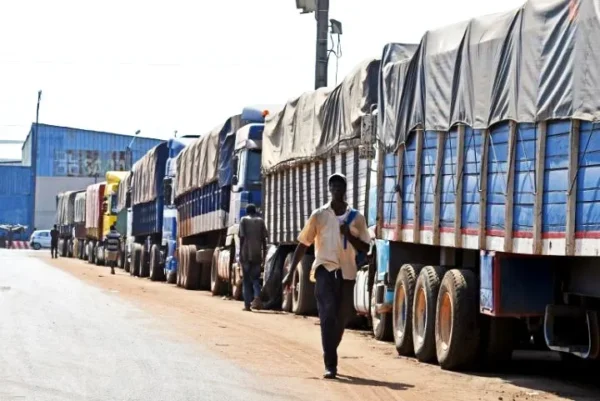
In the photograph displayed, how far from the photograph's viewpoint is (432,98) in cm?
1338

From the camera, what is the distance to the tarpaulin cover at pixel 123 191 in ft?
152

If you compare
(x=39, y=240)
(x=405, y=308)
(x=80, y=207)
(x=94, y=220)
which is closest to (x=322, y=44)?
(x=405, y=308)

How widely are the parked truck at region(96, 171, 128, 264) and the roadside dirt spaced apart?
33.6 meters

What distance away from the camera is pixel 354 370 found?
41.4 feet

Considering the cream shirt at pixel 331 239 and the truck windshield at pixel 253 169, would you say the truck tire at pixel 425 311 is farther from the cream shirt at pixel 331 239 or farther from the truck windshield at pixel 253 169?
the truck windshield at pixel 253 169

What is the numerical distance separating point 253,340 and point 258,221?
6847mm

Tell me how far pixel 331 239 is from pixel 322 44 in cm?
1586

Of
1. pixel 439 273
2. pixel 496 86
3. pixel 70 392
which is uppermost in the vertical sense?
pixel 496 86

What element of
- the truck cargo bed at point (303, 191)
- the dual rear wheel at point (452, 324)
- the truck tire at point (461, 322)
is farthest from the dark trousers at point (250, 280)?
the truck tire at point (461, 322)

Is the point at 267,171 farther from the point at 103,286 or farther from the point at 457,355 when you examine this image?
the point at 457,355

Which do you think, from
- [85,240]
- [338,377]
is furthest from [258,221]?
[85,240]

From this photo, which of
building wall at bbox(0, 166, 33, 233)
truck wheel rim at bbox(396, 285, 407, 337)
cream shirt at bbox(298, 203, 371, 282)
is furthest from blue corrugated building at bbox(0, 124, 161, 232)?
cream shirt at bbox(298, 203, 371, 282)

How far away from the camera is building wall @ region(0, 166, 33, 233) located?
107 metres

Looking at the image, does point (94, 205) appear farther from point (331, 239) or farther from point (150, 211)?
point (331, 239)
